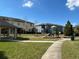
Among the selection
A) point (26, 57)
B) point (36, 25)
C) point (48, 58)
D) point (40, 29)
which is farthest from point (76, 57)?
point (36, 25)

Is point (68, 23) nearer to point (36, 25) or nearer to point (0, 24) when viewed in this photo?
point (0, 24)

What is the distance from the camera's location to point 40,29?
307 ft

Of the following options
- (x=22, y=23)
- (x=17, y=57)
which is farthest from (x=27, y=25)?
(x=17, y=57)

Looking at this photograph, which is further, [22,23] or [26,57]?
[22,23]

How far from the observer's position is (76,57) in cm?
1270

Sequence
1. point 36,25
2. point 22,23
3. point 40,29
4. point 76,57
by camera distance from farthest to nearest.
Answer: point 36,25 → point 40,29 → point 22,23 → point 76,57

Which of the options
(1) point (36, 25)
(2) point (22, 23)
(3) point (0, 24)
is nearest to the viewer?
(3) point (0, 24)

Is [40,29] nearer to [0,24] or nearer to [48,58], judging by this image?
[0,24]

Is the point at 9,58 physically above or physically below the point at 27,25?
below

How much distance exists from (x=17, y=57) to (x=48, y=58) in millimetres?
2319

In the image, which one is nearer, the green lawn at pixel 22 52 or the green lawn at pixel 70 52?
the green lawn at pixel 70 52

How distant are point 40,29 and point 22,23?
11680 mm

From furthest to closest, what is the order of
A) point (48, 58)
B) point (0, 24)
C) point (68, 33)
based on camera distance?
point (68, 33), point (0, 24), point (48, 58)

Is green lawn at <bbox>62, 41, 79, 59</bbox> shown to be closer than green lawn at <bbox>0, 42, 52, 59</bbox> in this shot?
Yes
